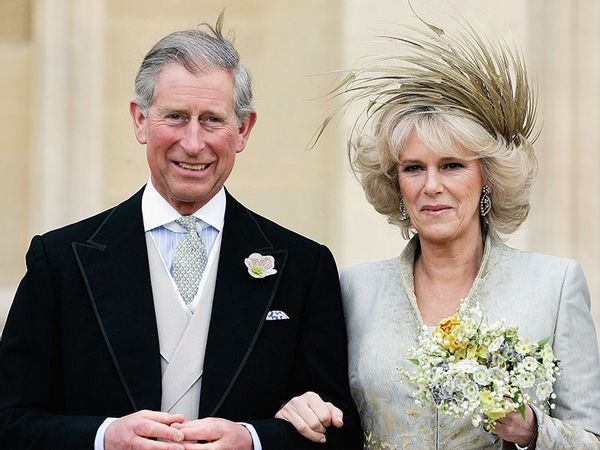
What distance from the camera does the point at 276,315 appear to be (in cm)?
443

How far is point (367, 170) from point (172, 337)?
0.87 metres

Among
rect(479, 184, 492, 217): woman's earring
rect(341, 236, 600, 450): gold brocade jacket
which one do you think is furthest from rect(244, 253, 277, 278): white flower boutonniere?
rect(479, 184, 492, 217): woman's earring

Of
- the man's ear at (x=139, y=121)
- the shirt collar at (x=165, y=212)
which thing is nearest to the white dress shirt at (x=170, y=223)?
the shirt collar at (x=165, y=212)

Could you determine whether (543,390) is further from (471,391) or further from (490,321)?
(490,321)

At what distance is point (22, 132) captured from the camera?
7164 millimetres

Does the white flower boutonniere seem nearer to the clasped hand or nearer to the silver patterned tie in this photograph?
the silver patterned tie

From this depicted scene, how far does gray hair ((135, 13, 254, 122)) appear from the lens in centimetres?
443

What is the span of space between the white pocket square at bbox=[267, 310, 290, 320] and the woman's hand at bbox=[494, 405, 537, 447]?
26.8 inches

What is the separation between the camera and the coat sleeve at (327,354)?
4.43 m

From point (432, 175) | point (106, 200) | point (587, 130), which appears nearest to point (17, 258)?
point (106, 200)

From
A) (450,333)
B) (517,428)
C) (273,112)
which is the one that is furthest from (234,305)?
(273,112)

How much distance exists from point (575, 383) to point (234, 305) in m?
0.96

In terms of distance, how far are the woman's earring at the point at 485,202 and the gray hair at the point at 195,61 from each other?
2.43 feet

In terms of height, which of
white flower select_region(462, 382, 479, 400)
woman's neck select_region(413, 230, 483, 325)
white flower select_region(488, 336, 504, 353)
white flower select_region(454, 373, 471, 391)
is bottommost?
white flower select_region(462, 382, 479, 400)
